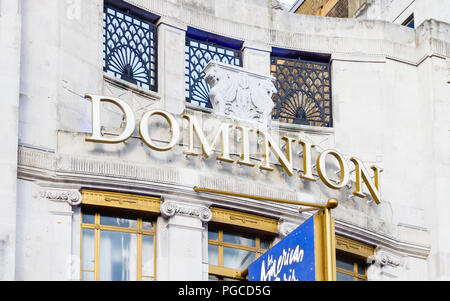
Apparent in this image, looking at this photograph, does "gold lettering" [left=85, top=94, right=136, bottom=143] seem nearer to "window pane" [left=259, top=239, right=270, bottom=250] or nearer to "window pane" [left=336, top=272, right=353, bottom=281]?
"window pane" [left=259, top=239, right=270, bottom=250]

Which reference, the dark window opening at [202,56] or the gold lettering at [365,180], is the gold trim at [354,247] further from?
the dark window opening at [202,56]

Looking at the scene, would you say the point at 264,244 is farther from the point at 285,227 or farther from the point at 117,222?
the point at 117,222

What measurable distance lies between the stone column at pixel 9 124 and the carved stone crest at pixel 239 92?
5878 millimetres

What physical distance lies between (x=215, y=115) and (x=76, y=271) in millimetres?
6143

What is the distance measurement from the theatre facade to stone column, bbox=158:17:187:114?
0.13 ft

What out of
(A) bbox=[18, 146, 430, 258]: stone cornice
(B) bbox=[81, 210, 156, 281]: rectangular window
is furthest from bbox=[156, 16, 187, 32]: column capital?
(B) bbox=[81, 210, 156, 281]: rectangular window

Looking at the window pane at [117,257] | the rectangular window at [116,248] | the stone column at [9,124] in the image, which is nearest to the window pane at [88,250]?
the rectangular window at [116,248]

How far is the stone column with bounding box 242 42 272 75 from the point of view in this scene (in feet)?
130

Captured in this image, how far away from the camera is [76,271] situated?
3256 centimetres

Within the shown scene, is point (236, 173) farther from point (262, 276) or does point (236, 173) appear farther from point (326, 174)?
point (262, 276)

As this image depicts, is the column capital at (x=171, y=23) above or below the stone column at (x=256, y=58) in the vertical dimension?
above

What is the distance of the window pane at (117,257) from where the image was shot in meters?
33.3
